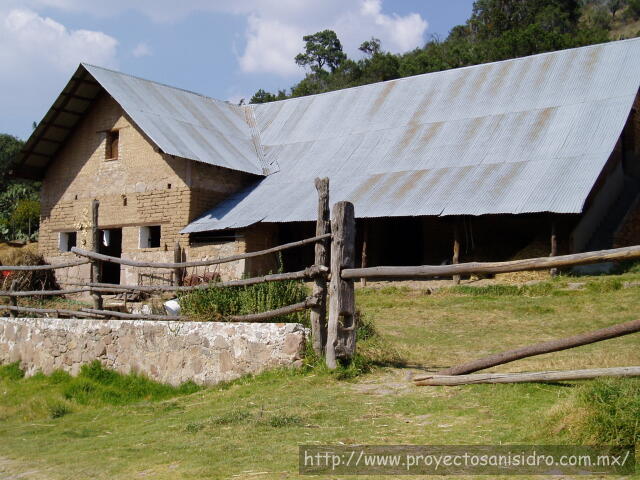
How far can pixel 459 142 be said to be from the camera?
19.2 m

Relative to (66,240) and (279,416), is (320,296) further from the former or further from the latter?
(66,240)

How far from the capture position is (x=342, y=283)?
7695 mm

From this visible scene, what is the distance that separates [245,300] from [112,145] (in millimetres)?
15609

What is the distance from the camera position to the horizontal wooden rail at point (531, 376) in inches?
213

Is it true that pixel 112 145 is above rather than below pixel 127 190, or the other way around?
above

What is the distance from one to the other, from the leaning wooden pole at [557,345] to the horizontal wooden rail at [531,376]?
93 mm

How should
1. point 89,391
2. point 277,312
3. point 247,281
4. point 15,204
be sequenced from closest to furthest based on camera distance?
point 277,312 → point 247,281 → point 89,391 → point 15,204

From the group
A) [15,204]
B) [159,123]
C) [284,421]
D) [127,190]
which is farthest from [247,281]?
[15,204]

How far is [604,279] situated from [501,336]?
15.6 feet

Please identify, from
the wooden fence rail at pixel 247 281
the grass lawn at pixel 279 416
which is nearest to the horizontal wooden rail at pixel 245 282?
the wooden fence rail at pixel 247 281

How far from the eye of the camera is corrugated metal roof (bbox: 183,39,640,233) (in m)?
16.5

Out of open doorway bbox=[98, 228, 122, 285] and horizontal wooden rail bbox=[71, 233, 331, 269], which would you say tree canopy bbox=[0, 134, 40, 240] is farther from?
horizontal wooden rail bbox=[71, 233, 331, 269]

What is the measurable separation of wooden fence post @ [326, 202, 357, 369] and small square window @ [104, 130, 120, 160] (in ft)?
53.3

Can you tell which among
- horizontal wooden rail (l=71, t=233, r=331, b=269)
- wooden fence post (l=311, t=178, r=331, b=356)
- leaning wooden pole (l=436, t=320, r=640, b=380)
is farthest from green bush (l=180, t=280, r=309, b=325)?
leaning wooden pole (l=436, t=320, r=640, b=380)
